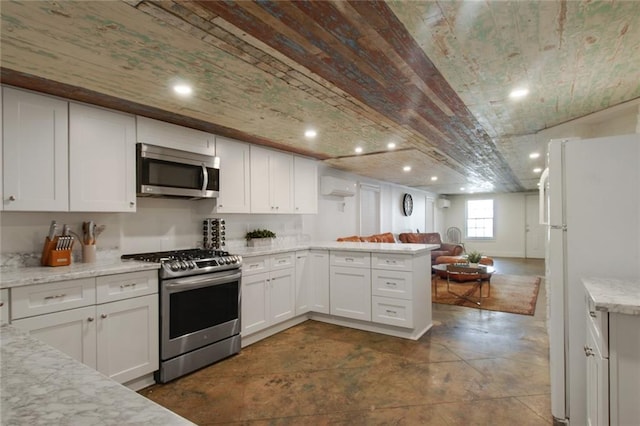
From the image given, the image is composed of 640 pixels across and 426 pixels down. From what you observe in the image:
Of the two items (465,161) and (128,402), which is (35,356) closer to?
(128,402)

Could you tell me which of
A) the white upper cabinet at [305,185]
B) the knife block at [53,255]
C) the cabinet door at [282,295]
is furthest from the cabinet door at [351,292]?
the knife block at [53,255]

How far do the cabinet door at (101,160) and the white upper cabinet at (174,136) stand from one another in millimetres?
89

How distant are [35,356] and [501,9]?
2059mm

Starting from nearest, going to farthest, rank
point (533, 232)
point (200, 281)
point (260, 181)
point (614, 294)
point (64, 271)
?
point (614, 294) < point (64, 271) < point (200, 281) < point (260, 181) < point (533, 232)

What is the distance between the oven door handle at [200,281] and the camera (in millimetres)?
2646

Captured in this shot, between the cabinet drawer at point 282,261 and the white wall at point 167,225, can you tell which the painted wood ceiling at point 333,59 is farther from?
the cabinet drawer at point 282,261

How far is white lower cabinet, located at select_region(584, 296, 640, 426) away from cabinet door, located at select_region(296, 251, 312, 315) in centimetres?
296

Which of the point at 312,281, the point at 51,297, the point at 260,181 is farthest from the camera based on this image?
the point at 312,281

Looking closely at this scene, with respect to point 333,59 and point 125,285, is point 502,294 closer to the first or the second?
point 333,59

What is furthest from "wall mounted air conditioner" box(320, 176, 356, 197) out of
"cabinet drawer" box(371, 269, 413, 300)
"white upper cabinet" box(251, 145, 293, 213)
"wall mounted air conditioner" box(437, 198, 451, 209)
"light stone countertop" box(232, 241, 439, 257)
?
"wall mounted air conditioner" box(437, 198, 451, 209)

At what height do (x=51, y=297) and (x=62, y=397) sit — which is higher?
(x=62, y=397)

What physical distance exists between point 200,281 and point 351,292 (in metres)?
1.74

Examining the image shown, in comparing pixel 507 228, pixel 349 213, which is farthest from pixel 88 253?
pixel 507 228

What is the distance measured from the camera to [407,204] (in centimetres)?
901
